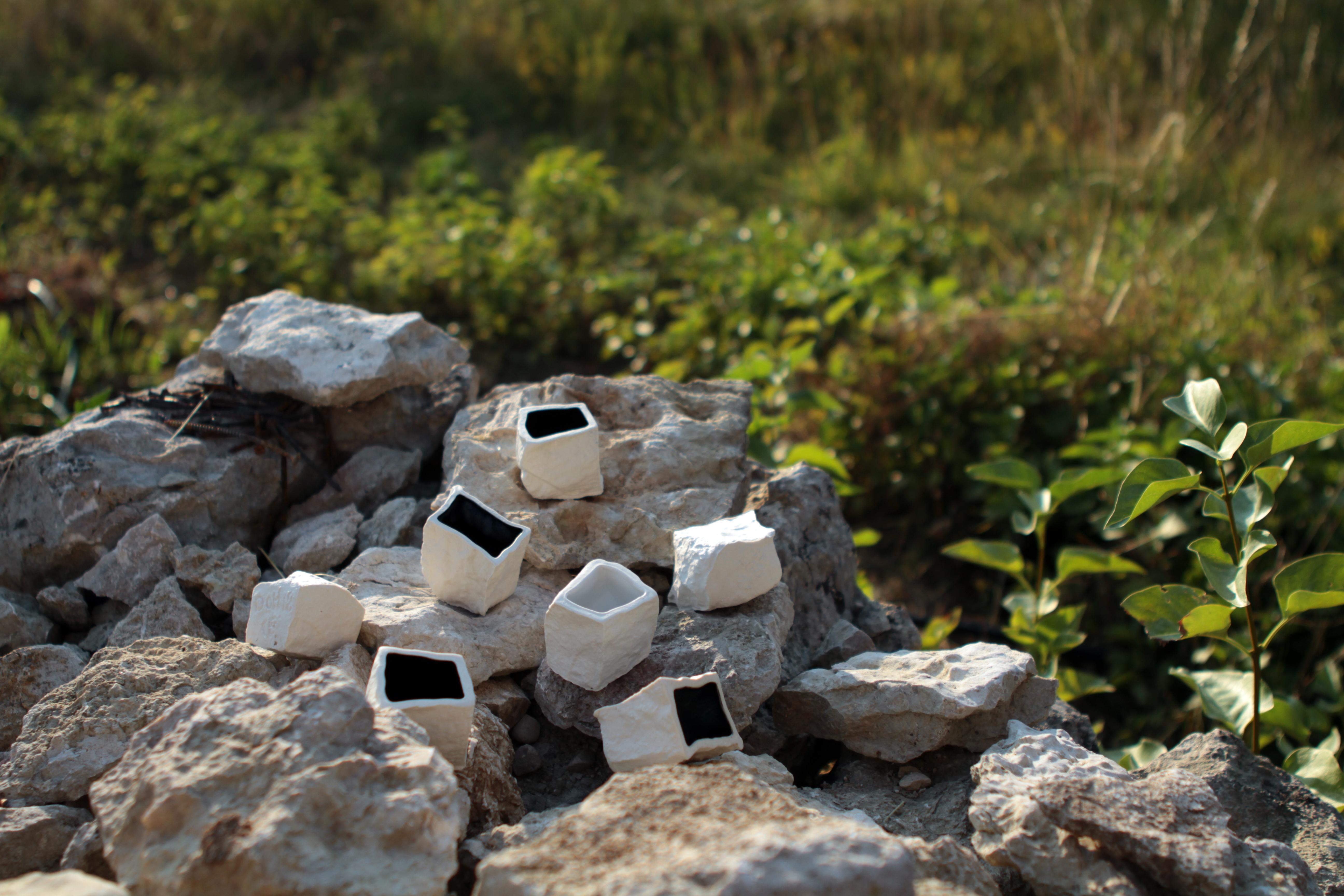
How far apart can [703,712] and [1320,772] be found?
4.15ft

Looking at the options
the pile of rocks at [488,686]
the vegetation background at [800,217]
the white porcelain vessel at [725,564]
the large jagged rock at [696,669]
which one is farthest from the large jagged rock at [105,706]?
the vegetation background at [800,217]

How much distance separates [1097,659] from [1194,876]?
6.53 ft

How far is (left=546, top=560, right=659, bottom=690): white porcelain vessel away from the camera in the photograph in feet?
4.96

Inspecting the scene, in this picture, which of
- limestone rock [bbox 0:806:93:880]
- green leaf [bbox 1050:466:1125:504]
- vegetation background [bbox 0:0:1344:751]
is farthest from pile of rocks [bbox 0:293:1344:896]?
vegetation background [bbox 0:0:1344:751]

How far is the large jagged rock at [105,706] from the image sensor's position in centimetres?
141

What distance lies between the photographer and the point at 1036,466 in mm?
3320

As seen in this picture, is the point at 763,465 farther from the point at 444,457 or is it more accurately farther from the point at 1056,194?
the point at 1056,194

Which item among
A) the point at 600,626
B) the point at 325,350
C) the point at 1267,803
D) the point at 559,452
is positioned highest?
the point at 325,350

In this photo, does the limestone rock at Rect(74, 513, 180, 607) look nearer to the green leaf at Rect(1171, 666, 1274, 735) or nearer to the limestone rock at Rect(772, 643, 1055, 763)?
the limestone rock at Rect(772, 643, 1055, 763)

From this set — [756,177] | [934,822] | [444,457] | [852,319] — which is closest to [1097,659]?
[852,319]

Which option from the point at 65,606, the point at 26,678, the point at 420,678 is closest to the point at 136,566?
the point at 65,606

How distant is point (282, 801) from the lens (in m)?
1.12

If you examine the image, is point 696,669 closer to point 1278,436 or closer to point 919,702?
point 919,702

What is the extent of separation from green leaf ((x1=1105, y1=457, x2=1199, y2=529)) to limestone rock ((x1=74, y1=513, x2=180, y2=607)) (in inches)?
70.2
